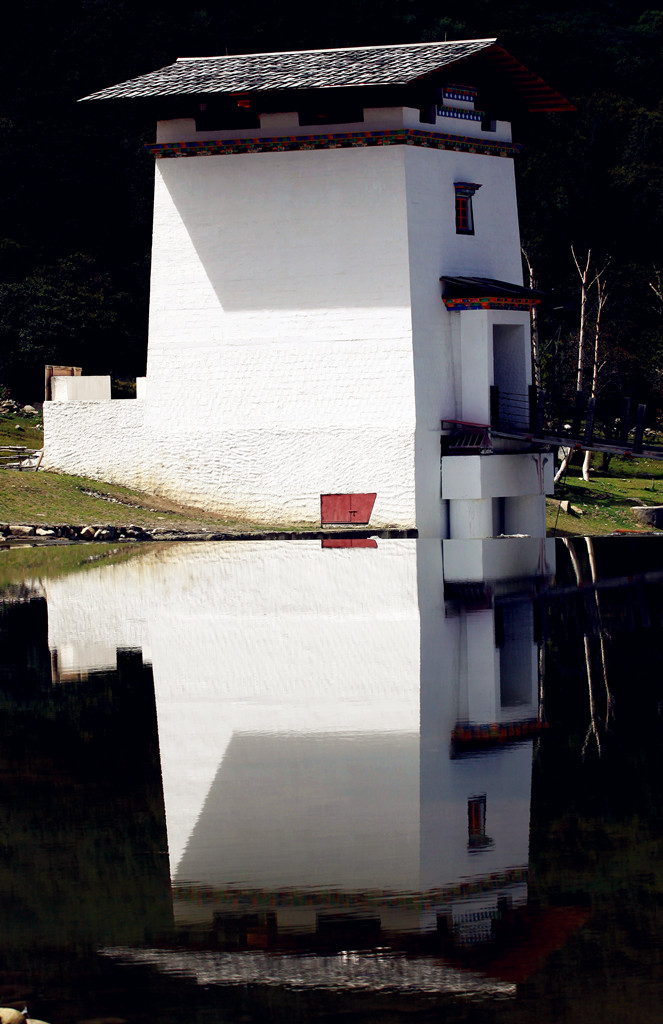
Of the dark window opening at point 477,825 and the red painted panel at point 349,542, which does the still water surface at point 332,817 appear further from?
the red painted panel at point 349,542

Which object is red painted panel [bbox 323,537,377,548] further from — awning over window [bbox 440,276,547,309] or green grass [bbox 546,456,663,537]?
green grass [bbox 546,456,663,537]

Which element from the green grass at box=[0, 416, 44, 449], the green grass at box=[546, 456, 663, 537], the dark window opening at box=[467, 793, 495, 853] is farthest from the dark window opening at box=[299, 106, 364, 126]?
the dark window opening at box=[467, 793, 495, 853]

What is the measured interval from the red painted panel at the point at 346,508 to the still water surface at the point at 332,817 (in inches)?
564

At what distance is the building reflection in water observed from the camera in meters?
8.05

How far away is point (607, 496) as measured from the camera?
39.3 metres

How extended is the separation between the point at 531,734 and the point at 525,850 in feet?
10.7

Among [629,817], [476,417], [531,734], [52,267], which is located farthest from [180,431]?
[629,817]

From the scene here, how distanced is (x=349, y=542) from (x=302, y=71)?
31.6 ft

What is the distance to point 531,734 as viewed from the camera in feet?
39.8

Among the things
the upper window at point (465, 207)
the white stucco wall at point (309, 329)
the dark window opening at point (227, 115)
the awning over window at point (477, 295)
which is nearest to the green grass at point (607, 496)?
the white stucco wall at point (309, 329)

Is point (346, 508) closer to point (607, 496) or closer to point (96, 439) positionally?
point (96, 439)

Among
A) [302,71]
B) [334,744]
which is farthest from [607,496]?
[334,744]

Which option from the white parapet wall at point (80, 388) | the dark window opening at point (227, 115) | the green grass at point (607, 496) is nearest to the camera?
the dark window opening at point (227, 115)

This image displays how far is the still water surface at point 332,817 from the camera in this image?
7.17 m
